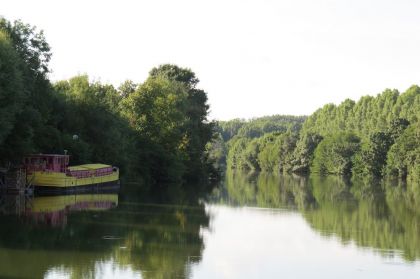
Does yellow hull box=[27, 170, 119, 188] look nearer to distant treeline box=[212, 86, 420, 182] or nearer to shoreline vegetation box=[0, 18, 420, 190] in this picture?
shoreline vegetation box=[0, 18, 420, 190]

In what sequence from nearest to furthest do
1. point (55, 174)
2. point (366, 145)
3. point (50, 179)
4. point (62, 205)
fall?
point (62, 205), point (50, 179), point (55, 174), point (366, 145)

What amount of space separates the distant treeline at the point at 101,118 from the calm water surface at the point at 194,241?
250 inches

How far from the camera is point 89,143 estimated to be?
6194cm

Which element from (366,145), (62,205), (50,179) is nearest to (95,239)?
(62,205)

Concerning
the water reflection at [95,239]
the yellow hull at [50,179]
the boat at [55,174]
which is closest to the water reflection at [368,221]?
the water reflection at [95,239]

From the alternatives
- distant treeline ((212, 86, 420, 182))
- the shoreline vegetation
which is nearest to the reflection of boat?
the shoreline vegetation

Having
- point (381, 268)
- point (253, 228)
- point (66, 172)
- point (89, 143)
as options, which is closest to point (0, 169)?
point (66, 172)

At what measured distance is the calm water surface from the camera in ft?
72.9

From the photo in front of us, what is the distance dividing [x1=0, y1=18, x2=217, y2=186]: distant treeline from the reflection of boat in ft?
15.3

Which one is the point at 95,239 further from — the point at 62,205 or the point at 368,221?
the point at 368,221

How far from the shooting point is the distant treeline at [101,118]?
151 feet

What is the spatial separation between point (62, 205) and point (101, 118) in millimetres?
21444

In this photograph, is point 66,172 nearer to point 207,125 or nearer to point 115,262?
point 115,262

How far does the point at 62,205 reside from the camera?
4094 centimetres
